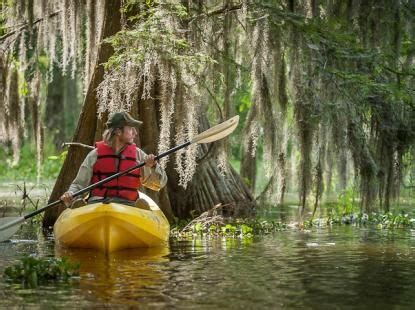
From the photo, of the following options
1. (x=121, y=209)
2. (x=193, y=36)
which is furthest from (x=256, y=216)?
(x=121, y=209)

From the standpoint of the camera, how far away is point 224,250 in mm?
10164

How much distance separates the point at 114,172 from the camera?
425 inches

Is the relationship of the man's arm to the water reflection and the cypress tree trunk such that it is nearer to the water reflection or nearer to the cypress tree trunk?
the water reflection

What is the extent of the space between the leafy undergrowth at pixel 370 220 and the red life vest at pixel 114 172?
326 cm

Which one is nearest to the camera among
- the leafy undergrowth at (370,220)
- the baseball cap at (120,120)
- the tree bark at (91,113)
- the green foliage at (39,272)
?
the green foliage at (39,272)

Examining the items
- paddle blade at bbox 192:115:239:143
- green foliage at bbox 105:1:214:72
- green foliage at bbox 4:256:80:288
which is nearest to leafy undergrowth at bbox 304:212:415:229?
paddle blade at bbox 192:115:239:143

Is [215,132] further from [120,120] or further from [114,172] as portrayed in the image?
[114,172]

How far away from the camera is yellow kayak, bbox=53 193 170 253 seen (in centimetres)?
1001

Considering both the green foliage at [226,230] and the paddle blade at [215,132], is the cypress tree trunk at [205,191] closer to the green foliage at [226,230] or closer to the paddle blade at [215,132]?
the green foliage at [226,230]

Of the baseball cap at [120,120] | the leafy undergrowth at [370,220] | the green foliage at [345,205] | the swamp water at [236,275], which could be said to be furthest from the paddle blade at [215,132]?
the green foliage at [345,205]

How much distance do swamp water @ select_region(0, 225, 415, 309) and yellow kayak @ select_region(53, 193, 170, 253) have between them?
0.48ft

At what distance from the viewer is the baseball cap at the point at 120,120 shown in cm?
1057

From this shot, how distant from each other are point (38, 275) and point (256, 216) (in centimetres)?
628

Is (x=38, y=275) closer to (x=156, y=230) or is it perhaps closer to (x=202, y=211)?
(x=156, y=230)
